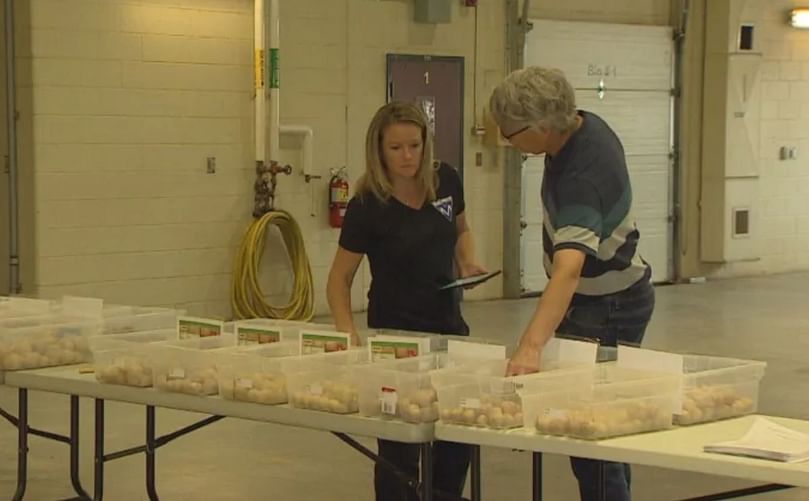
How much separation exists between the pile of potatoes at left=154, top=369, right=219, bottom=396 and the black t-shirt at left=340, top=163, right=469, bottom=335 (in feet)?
2.23

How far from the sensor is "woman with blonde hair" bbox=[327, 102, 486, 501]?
401 centimetres

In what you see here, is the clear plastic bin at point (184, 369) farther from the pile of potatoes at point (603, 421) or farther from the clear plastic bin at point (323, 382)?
the pile of potatoes at point (603, 421)

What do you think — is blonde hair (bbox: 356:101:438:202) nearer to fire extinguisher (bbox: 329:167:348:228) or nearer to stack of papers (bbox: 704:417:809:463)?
stack of papers (bbox: 704:417:809:463)

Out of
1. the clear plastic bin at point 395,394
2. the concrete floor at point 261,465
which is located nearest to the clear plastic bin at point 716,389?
the clear plastic bin at point 395,394

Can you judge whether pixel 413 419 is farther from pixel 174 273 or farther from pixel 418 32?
pixel 418 32

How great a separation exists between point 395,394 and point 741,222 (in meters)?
9.21

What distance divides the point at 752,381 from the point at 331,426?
0.99m

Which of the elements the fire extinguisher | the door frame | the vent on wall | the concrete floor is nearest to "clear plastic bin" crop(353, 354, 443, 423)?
the concrete floor

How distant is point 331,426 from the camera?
3.34 meters

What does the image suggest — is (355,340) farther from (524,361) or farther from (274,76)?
(274,76)

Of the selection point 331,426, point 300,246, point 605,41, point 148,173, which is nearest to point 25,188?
point 148,173

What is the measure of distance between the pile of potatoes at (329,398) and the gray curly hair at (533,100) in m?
0.76

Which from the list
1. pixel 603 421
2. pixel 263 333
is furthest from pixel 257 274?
pixel 603 421

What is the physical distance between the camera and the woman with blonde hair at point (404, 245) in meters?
4.01
